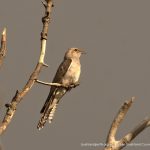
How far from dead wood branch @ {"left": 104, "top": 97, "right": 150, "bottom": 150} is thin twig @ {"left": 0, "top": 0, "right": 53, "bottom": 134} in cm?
91

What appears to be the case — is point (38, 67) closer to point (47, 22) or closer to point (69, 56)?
point (47, 22)

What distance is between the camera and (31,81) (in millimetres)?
5414

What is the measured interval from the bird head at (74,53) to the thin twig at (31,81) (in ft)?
28.7

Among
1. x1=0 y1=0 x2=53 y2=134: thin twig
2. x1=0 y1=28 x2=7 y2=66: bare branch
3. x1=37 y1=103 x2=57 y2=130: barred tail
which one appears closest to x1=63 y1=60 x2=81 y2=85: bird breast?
x1=37 y1=103 x2=57 y2=130: barred tail

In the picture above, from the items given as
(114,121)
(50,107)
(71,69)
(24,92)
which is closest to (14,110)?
(24,92)

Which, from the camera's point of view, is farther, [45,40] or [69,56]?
[69,56]

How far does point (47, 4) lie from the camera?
239 inches

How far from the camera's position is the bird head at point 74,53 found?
14844 millimetres

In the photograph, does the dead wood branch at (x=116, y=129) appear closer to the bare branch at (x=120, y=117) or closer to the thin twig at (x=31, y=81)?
the bare branch at (x=120, y=117)

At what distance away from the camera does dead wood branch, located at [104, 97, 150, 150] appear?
16.3 feet

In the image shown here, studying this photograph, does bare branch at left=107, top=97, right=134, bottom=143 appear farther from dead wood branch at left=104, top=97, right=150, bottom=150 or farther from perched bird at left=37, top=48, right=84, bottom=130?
perched bird at left=37, top=48, right=84, bottom=130

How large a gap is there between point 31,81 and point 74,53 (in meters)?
9.61

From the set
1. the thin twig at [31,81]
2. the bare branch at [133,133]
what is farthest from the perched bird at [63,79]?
the bare branch at [133,133]

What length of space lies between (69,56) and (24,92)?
31.3 feet
